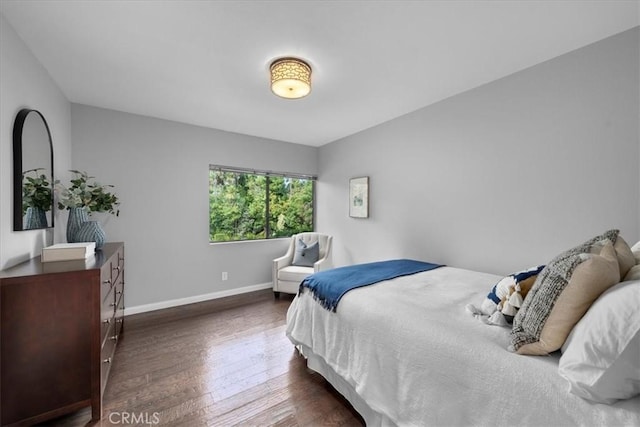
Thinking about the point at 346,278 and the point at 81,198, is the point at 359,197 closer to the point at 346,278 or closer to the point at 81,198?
the point at 346,278

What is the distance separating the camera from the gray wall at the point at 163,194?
2996mm

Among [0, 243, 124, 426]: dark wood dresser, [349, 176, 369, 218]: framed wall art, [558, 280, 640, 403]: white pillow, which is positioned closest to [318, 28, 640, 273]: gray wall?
[349, 176, 369, 218]: framed wall art

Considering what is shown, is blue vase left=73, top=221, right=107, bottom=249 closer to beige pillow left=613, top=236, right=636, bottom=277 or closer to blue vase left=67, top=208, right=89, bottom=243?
blue vase left=67, top=208, right=89, bottom=243

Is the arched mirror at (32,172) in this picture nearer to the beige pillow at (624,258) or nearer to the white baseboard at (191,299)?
the white baseboard at (191,299)

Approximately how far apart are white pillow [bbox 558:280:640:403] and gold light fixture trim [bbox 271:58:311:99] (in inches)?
83.1

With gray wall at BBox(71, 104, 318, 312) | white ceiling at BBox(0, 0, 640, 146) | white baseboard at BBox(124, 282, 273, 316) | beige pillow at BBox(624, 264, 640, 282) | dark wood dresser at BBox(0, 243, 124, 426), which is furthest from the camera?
white baseboard at BBox(124, 282, 273, 316)

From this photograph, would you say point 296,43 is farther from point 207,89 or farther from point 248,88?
point 207,89

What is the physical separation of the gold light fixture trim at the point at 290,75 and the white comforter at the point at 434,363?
1.66 m

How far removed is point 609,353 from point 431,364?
0.61 meters

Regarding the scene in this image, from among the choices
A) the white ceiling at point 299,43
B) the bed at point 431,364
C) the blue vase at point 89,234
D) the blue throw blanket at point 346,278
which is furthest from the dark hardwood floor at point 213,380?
the white ceiling at point 299,43

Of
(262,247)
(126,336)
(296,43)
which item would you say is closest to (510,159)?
(296,43)

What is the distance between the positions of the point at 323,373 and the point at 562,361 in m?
1.43

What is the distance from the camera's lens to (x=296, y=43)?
1822 mm

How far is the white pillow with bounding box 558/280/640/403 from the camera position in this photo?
0.80 m
